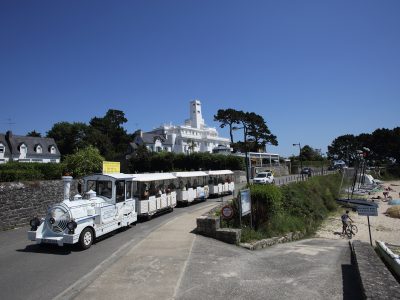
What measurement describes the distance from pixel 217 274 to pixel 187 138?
3393 inches

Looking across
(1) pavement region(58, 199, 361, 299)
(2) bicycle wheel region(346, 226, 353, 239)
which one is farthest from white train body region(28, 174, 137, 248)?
(2) bicycle wheel region(346, 226, 353, 239)

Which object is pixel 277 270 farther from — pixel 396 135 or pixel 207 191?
pixel 396 135

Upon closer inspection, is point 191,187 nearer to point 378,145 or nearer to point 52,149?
point 52,149

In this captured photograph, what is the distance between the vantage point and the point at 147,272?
29.6 feet

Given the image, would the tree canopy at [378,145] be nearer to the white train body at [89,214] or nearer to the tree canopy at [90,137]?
the tree canopy at [90,137]

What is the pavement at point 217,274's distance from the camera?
25.1 ft

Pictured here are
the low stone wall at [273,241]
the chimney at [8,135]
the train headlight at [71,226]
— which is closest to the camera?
the train headlight at [71,226]

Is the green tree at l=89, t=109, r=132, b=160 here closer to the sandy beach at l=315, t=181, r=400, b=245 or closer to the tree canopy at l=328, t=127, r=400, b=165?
the tree canopy at l=328, t=127, r=400, b=165

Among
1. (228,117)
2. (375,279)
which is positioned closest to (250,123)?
(228,117)

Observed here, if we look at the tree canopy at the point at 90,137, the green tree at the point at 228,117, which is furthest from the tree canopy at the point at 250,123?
the tree canopy at the point at 90,137

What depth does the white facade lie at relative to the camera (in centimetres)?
9300

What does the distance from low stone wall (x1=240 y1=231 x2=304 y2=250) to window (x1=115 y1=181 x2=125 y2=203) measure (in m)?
5.56

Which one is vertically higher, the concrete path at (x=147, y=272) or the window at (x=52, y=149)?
the window at (x=52, y=149)

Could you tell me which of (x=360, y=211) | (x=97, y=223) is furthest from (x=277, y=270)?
(x=97, y=223)
